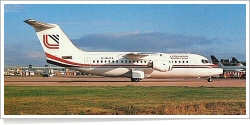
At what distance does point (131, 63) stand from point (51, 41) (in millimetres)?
6889

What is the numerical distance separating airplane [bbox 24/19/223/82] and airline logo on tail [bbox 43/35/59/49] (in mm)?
252

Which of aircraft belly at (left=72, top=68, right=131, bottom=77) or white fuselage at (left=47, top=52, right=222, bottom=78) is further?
aircraft belly at (left=72, top=68, right=131, bottom=77)

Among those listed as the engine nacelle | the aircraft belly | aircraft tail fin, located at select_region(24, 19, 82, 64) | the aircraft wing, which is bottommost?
the aircraft belly

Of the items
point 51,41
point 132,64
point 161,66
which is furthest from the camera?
point 132,64

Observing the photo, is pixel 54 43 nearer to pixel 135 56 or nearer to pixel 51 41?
pixel 51 41

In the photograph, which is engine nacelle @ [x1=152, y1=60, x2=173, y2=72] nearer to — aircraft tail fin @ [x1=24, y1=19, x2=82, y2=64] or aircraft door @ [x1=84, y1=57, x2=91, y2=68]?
aircraft door @ [x1=84, y1=57, x2=91, y2=68]

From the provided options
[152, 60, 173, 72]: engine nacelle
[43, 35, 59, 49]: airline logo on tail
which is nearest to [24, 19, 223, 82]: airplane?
[152, 60, 173, 72]: engine nacelle

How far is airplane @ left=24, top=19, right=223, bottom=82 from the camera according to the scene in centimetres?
3341

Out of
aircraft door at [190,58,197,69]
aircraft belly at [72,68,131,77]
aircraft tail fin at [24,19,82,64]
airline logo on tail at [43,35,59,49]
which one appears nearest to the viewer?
aircraft tail fin at [24,19,82,64]

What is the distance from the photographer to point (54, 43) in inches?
1262

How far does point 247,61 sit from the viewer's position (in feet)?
64.5

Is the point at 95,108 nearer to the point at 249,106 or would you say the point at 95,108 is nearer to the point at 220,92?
the point at 249,106

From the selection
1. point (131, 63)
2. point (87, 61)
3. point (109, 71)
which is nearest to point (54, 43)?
point (87, 61)

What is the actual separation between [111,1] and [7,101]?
6.66m
